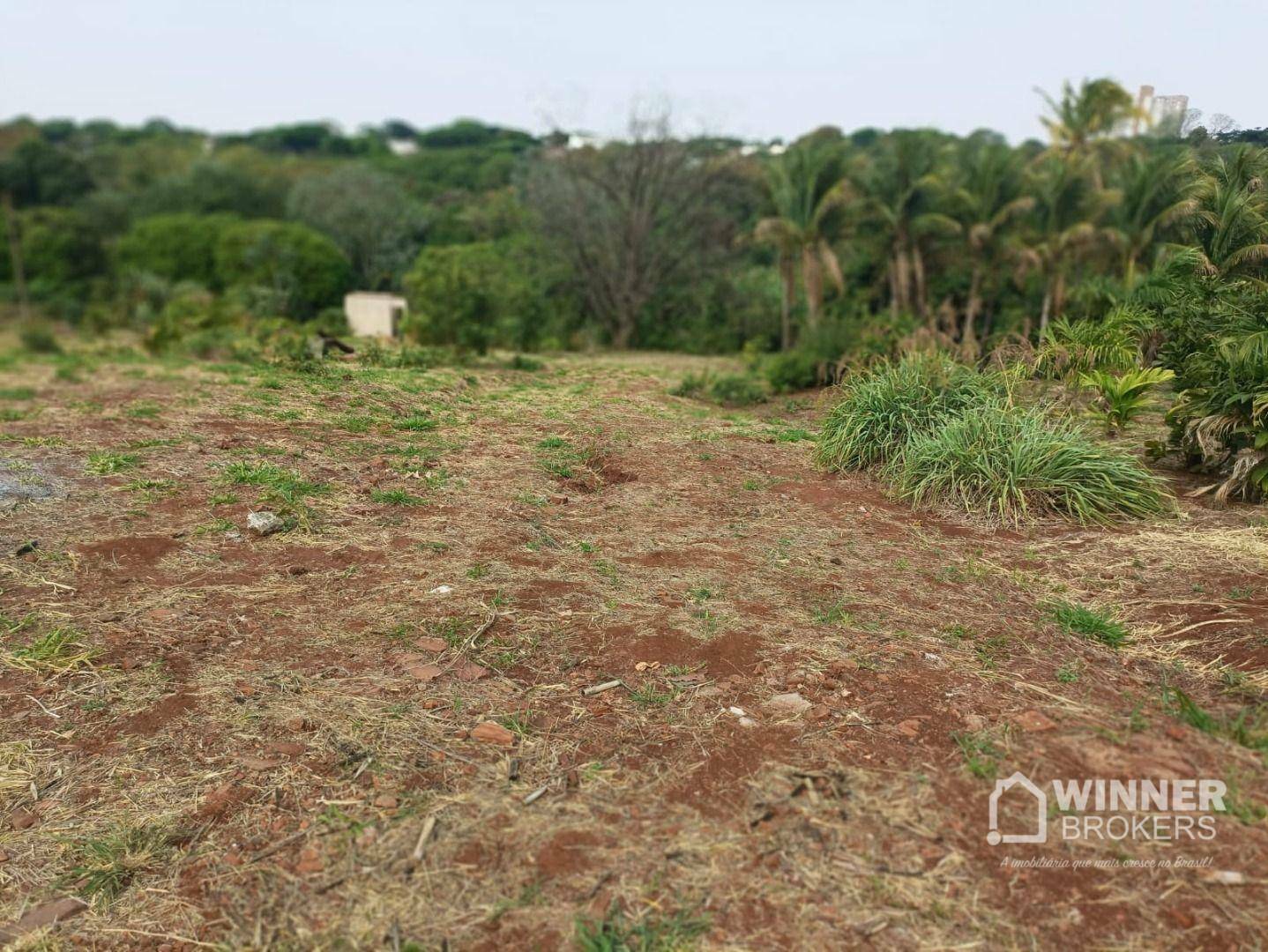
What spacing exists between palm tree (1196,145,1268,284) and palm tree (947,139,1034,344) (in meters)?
14.9

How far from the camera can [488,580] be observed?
4.23m

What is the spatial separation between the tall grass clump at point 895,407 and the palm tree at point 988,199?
15.5 meters

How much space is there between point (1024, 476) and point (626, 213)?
57.6 feet

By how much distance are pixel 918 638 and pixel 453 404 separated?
17.1ft

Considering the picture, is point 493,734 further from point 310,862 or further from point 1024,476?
point 1024,476

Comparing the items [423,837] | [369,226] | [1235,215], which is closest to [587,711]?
[423,837]

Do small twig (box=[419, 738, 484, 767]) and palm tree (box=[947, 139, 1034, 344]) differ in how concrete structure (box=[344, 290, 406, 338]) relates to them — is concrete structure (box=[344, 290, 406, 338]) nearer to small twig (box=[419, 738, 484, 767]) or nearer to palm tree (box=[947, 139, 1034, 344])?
palm tree (box=[947, 139, 1034, 344])

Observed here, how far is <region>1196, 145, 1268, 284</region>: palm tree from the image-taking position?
5.99m

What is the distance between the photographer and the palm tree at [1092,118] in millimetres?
28891

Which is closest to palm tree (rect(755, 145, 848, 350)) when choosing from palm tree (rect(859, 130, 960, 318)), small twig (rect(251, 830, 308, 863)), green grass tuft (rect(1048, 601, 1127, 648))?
palm tree (rect(859, 130, 960, 318))

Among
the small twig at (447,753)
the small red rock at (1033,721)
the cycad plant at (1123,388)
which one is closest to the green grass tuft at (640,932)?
the small twig at (447,753)

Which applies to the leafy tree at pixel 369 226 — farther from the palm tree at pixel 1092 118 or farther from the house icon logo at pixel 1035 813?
the house icon logo at pixel 1035 813

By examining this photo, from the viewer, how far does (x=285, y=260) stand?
26828 millimetres

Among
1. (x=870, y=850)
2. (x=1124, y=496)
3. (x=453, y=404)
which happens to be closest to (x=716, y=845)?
(x=870, y=850)
